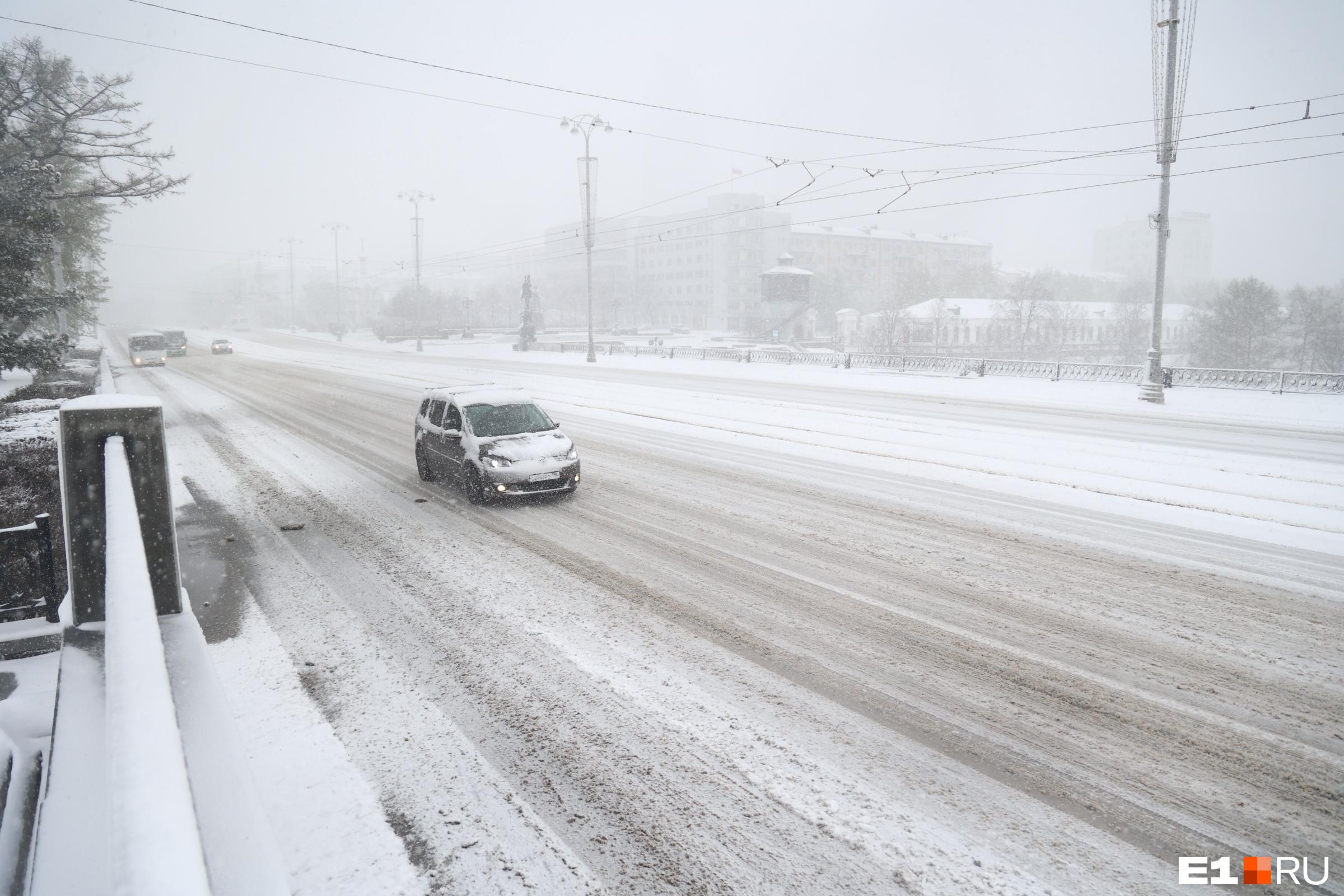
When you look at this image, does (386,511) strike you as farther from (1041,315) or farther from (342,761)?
(1041,315)

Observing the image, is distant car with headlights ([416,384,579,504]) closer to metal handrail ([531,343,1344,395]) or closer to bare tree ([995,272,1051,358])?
metal handrail ([531,343,1344,395])

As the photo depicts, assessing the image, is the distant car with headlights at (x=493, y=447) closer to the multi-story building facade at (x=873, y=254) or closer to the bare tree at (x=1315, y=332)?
the bare tree at (x=1315, y=332)

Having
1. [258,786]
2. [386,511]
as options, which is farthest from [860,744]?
[386,511]

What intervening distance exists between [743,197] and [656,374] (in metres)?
115

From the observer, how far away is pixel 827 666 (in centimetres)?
558

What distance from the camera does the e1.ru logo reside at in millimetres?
3463

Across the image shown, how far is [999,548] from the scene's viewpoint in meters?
8.45

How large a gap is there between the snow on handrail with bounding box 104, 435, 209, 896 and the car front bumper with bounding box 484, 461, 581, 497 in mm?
7860

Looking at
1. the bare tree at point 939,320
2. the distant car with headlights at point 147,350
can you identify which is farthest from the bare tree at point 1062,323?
the distant car with headlights at point 147,350

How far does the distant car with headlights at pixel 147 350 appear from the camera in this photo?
41.9 metres

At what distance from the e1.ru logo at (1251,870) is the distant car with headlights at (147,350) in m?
51.0

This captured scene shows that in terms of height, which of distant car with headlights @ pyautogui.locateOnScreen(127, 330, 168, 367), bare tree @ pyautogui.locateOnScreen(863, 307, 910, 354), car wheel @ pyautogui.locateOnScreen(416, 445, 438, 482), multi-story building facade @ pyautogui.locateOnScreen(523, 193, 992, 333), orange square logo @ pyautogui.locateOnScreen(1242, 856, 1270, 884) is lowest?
orange square logo @ pyautogui.locateOnScreen(1242, 856, 1270, 884)

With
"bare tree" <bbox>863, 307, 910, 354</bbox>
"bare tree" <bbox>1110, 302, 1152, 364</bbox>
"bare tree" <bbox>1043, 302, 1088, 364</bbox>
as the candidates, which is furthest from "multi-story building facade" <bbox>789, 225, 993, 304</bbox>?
"bare tree" <bbox>863, 307, 910, 354</bbox>

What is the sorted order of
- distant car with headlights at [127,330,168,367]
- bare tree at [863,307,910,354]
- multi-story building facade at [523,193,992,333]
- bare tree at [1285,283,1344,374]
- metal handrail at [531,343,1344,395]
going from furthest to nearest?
multi-story building facade at [523,193,992,333], bare tree at [863,307,910,354], bare tree at [1285,283,1344,374], distant car with headlights at [127,330,168,367], metal handrail at [531,343,1344,395]
